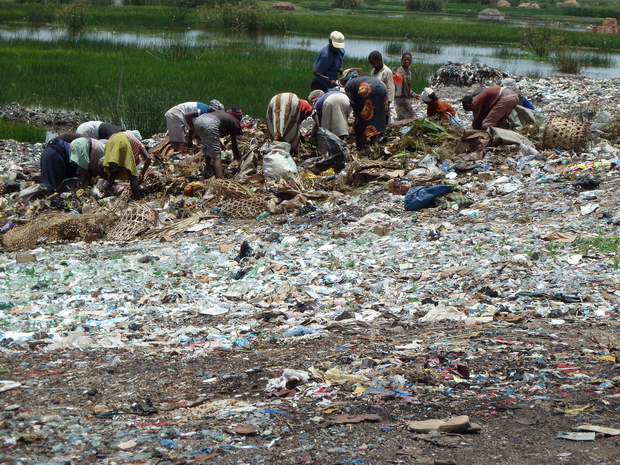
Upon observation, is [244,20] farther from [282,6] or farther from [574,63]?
[574,63]

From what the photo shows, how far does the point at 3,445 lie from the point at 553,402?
7.57 feet

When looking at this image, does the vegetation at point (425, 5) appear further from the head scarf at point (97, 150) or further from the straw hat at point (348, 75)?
the head scarf at point (97, 150)

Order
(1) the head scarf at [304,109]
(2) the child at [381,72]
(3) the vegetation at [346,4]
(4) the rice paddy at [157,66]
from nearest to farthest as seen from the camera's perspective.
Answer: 1. (1) the head scarf at [304,109]
2. (2) the child at [381,72]
3. (4) the rice paddy at [157,66]
4. (3) the vegetation at [346,4]

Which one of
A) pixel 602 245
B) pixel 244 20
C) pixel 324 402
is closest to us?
pixel 324 402

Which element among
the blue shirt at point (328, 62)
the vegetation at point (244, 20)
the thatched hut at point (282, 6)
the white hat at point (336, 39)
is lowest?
the blue shirt at point (328, 62)

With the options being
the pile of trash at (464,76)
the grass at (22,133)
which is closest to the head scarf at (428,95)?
the grass at (22,133)

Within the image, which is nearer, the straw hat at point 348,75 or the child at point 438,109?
the child at point 438,109

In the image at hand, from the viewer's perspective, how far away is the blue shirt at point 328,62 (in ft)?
30.5

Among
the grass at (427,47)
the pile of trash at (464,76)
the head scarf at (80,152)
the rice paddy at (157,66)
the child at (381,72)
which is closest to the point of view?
the head scarf at (80,152)

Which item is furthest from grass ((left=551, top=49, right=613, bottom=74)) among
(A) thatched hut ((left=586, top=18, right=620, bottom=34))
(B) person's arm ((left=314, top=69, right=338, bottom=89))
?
(B) person's arm ((left=314, top=69, right=338, bottom=89))

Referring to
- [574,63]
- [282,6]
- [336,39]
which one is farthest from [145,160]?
[282,6]

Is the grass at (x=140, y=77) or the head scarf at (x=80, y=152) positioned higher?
the grass at (x=140, y=77)

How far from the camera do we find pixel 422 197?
6.94 meters

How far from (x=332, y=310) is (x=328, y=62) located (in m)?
5.37
